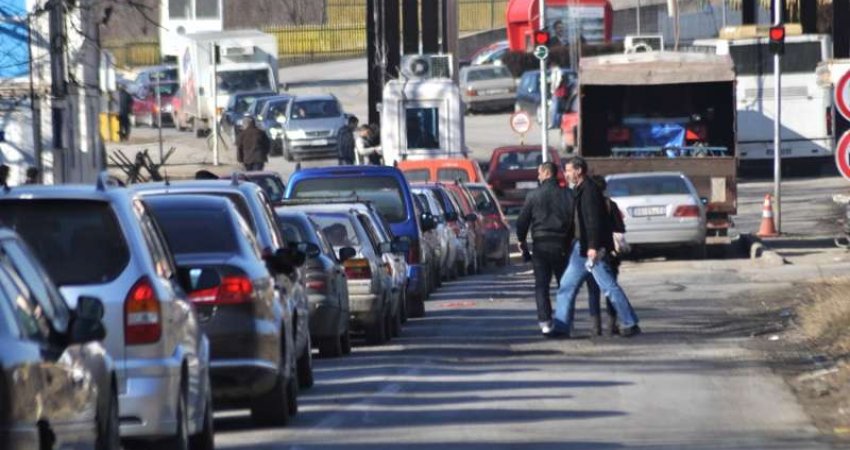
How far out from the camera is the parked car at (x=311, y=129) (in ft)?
178

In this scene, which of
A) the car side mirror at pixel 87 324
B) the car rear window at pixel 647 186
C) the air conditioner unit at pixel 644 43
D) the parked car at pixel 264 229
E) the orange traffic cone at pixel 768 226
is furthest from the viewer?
the air conditioner unit at pixel 644 43

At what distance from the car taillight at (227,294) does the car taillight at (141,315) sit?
2.53 meters

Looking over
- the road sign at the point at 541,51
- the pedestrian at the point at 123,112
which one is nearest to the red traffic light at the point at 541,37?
the road sign at the point at 541,51

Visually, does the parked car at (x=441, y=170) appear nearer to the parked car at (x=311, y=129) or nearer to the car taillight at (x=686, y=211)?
the car taillight at (x=686, y=211)

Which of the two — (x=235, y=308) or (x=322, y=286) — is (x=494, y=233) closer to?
(x=322, y=286)

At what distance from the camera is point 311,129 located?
54312 mm

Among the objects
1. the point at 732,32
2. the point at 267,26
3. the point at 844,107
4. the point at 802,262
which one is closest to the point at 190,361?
the point at 844,107

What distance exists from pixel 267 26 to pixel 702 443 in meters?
72.5

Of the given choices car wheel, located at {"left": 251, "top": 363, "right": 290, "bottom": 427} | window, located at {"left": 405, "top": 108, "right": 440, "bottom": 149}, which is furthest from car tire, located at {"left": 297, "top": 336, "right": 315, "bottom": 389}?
window, located at {"left": 405, "top": 108, "right": 440, "bottom": 149}

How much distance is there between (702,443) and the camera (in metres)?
12.1

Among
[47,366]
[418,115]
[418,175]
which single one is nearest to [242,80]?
[418,115]

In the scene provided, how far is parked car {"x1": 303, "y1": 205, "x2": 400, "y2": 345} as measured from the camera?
19.3 meters

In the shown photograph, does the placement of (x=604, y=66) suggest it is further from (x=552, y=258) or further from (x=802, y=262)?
(x=552, y=258)

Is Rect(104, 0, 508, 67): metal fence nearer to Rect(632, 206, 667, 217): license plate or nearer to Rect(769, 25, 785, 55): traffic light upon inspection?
Rect(769, 25, 785, 55): traffic light
